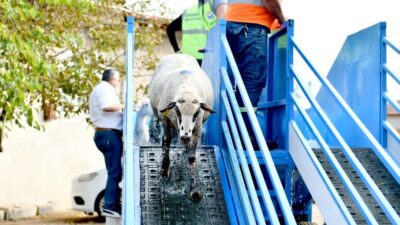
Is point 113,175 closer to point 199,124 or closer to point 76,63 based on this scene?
point 199,124

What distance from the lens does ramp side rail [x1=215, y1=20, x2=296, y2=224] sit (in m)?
4.25

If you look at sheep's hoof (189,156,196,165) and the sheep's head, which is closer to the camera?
the sheep's head

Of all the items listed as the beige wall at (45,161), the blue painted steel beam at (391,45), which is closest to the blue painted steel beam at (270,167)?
the blue painted steel beam at (391,45)

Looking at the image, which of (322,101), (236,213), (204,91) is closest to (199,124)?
(204,91)

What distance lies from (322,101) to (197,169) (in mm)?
1886

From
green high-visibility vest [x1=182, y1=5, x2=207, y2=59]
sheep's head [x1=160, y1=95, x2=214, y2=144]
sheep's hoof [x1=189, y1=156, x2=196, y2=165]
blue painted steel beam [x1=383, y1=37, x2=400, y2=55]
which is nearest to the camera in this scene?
sheep's head [x1=160, y1=95, x2=214, y2=144]

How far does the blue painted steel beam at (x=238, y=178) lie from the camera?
15.6 feet

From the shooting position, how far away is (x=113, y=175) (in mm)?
7387

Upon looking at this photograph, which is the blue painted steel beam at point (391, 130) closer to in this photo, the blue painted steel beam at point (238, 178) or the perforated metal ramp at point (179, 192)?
the blue painted steel beam at point (238, 178)

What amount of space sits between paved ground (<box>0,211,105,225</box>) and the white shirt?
268 inches

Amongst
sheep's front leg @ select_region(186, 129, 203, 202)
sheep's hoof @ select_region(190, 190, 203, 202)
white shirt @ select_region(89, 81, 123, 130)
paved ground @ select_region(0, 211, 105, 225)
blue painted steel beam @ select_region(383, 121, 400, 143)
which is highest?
white shirt @ select_region(89, 81, 123, 130)

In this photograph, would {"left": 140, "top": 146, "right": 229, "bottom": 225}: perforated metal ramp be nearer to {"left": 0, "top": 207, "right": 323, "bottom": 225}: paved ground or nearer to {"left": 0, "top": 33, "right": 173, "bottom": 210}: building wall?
{"left": 0, "top": 207, "right": 323, "bottom": 225}: paved ground

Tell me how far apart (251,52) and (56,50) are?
8.80 m

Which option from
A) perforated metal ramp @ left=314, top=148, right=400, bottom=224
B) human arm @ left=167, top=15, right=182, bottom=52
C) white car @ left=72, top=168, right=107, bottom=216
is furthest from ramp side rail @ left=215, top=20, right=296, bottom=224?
white car @ left=72, top=168, right=107, bottom=216
